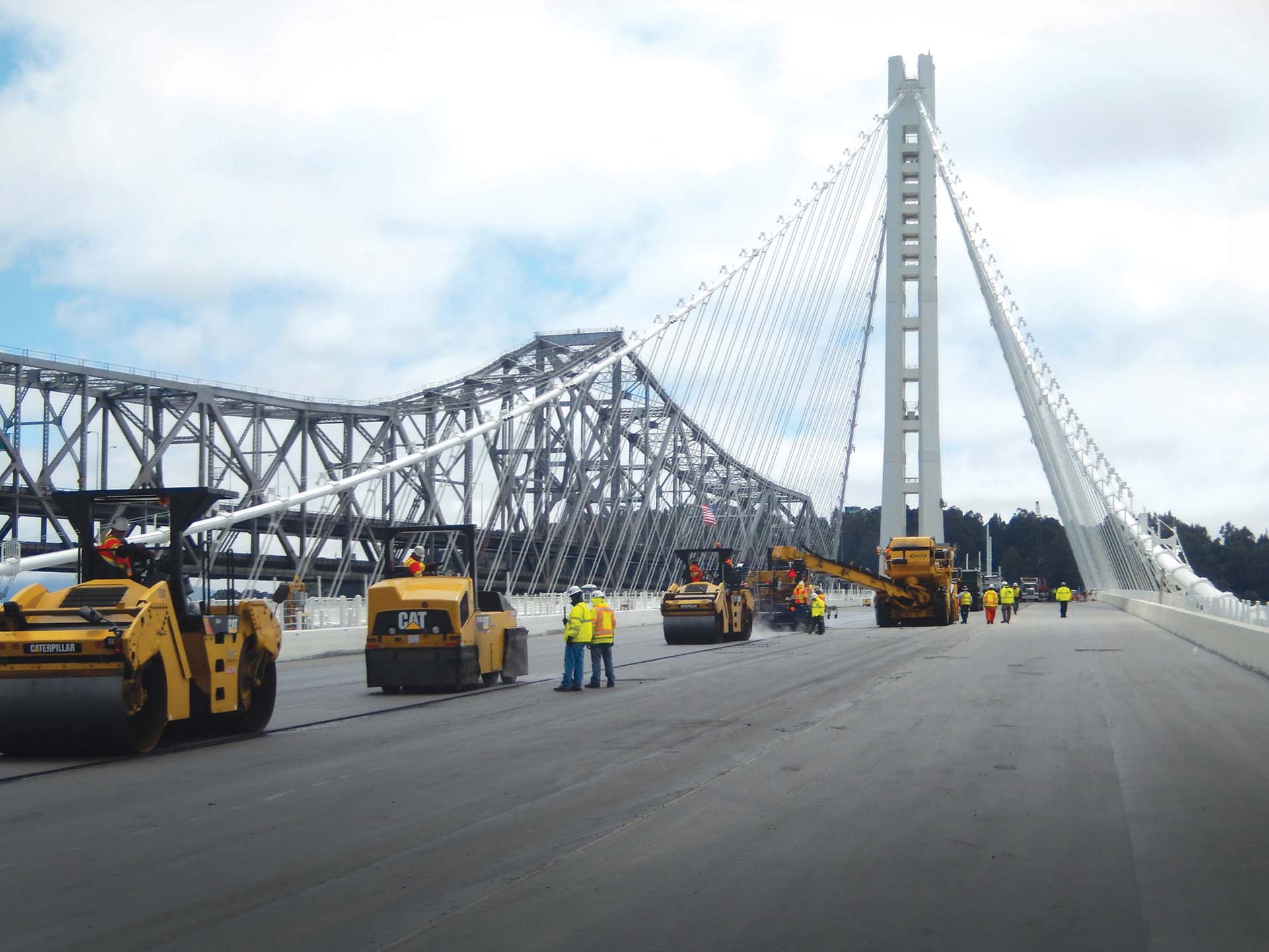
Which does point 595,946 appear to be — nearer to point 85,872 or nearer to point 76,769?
point 85,872

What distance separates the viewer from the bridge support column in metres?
62.7

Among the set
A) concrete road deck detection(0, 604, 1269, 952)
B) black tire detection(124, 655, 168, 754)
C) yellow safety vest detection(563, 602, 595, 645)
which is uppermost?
yellow safety vest detection(563, 602, 595, 645)

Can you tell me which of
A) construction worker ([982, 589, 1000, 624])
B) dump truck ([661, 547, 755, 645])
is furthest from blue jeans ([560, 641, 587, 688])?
construction worker ([982, 589, 1000, 624])

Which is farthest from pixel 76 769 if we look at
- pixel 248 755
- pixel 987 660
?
pixel 987 660

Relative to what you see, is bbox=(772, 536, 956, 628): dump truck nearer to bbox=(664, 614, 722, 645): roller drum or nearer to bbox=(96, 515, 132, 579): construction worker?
bbox=(664, 614, 722, 645): roller drum

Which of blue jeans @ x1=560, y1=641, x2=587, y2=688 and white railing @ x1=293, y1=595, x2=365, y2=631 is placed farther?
white railing @ x1=293, y1=595, x2=365, y2=631

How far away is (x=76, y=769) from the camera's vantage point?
37.3 ft

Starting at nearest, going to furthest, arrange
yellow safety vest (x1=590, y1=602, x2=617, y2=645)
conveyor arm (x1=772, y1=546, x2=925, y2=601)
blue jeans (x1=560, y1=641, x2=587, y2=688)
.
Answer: blue jeans (x1=560, y1=641, x2=587, y2=688) → yellow safety vest (x1=590, y1=602, x2=617, y2=645) → conveyor arm (x1=772, y1=546, x2=925, y2=601)

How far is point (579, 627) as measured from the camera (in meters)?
19.1

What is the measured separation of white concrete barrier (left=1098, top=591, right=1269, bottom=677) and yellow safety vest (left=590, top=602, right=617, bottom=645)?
31.6ft

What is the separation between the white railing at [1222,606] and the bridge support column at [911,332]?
19.6 meters

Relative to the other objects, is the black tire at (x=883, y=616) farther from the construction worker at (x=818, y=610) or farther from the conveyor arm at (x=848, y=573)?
the construction worker at (x=818, y=610)

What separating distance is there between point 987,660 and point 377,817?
1727 cm

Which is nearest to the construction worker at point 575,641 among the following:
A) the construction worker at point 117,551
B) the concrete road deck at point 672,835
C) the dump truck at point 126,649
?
the concrete road deck at point 672,835
